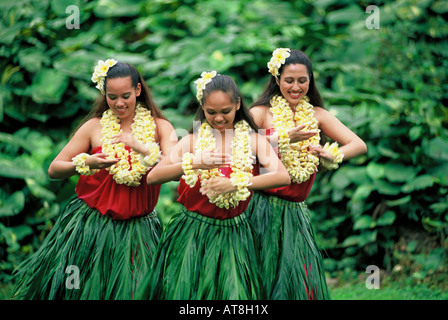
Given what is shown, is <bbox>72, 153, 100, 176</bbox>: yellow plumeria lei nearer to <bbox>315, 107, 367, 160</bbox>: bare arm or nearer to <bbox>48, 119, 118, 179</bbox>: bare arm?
<bbox>48, 119, 118, 179</bbox>: bare arm

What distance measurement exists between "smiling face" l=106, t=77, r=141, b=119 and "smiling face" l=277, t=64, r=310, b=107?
0.84m

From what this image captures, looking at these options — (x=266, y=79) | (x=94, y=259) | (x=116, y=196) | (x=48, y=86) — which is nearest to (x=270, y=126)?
(x=116, y=196)

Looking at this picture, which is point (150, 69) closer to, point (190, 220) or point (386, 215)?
point (386, 215)

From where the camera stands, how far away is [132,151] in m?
2.97

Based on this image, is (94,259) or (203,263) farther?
(94,259)

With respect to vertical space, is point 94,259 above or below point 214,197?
below

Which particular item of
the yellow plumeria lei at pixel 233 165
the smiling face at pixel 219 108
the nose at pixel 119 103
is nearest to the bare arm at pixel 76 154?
the nose at pixel 119 103

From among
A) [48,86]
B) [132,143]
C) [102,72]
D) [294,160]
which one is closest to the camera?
[132,143]

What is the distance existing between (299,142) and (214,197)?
679 millimetres

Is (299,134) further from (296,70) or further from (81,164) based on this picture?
(81,164)

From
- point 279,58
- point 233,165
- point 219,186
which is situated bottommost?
point 219,186

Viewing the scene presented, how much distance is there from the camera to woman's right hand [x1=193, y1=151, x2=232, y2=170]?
2574 mm

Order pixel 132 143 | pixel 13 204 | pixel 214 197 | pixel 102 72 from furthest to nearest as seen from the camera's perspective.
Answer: pixel 13 204, pixel 102 72, pixel 132 143, pixel 214 197

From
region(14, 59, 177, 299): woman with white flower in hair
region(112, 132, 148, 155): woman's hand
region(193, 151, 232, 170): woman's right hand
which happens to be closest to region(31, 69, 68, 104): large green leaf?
region(14, 59, 177, 299): woman with white flower in hair
